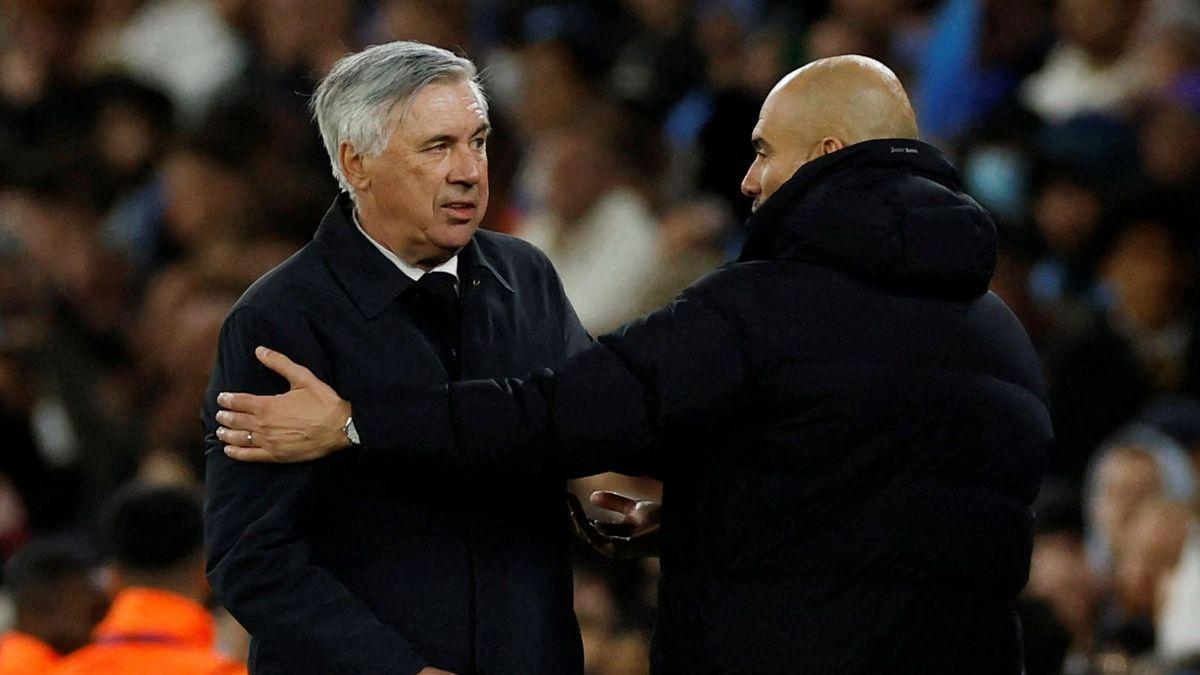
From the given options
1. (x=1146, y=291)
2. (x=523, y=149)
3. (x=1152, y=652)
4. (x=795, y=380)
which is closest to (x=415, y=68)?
(x=795, y=380)

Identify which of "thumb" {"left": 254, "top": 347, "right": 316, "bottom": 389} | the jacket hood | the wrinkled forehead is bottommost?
"thumb" {"left": 254, "top": 347, "right": 316, "bottom": 389}

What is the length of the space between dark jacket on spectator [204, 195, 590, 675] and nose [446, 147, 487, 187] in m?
0.17

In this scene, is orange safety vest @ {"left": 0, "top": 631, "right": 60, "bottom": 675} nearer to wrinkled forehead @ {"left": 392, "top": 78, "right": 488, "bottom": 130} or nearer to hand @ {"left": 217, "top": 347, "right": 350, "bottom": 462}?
hand @ {"left": 217, "top": 347, "right": 350, "bottom": 462}

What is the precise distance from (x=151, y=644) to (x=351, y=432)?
50.6 inches

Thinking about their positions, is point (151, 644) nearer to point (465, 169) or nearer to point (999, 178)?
point (465, 169)

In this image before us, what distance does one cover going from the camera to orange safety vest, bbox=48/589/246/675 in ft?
14.4

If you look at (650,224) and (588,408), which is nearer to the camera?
(588,408)

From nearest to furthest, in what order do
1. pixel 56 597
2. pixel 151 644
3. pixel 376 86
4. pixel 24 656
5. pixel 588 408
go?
pixel 588 408 → pixel 376 86 → pixel 151 644 → pixel 24 656 → pixel 56 597

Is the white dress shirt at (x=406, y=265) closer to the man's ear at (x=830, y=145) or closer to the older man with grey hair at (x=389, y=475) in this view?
the older man with grey hair at (x=389, y=475)

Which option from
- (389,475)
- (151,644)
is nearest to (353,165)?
(389,475)

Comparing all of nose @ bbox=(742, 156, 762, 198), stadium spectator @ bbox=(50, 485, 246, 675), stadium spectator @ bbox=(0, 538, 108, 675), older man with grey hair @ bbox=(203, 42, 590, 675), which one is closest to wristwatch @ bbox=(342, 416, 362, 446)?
older man with grey hair @ bbox=(203, 42, 590, 675)

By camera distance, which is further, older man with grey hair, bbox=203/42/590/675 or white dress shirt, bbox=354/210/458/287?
white dress shirt, bbox=354/210/458/287

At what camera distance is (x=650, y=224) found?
702 cm

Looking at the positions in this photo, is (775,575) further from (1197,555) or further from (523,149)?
(523,149)
